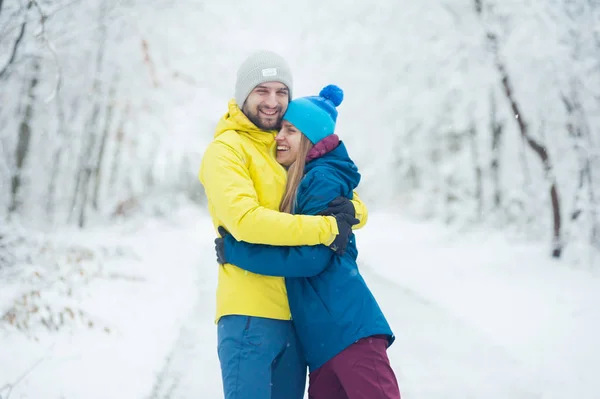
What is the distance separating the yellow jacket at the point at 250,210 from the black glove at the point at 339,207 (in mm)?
74

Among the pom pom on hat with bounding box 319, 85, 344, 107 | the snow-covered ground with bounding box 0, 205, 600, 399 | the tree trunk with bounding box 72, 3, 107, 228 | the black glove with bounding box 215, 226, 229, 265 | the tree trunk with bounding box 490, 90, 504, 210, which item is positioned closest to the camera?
the black glove with bounding box 215, 226, 229, 265

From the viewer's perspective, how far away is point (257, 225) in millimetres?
2219

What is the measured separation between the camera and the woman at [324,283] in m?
2.26

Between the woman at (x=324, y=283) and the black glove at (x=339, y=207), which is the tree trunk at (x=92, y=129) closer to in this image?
the woman at (x=324, y=283)

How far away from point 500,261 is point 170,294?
6.66m

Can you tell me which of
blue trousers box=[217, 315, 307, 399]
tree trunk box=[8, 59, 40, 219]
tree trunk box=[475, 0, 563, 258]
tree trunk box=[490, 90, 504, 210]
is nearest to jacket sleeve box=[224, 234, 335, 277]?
blue trousers box=[217, 315, 307, 399]

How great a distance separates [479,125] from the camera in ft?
57.7

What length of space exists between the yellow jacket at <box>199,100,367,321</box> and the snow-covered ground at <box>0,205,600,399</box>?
81.4 inches

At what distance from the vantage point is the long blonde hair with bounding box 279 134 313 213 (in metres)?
2.50

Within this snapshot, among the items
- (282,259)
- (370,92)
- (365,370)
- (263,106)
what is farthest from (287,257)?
(370,92)

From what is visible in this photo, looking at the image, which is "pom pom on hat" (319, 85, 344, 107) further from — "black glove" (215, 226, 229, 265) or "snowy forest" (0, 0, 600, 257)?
"snowy forest" (0, 0, 600, 257)

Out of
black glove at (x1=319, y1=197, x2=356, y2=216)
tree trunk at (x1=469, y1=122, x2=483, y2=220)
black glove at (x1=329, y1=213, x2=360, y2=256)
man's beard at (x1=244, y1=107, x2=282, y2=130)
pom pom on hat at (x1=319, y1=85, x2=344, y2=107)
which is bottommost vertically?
black glove at (x1=329, y1=213, x2=360, y2=256)

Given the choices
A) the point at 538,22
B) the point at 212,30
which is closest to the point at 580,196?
the point at 538,22

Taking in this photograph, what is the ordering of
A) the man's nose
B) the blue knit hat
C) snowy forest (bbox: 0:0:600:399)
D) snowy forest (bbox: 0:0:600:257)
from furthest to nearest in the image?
snowy forest (bbox: 0:0:600:257), snowy forest (bbox: 0:0:600:399), the man's nose, the blue knit hat
